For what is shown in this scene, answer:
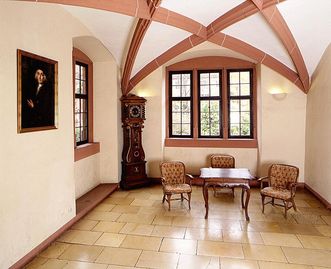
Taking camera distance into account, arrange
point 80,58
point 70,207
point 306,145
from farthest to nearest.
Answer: point 306,145, point 80,58, point 70,207

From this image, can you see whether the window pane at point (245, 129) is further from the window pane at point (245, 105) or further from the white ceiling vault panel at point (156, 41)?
the white ceiling vault panel at point (156, 41)

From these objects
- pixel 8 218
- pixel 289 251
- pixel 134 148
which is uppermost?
pixel 134 148

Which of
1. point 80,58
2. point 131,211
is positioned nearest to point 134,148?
point 131,211

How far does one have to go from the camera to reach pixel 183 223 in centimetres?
410

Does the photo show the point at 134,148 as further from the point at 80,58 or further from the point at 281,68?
the point at 281,68

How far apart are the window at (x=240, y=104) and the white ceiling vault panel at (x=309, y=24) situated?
5.60 feet

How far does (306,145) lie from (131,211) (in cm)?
413

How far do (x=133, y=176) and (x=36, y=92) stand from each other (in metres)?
3.34

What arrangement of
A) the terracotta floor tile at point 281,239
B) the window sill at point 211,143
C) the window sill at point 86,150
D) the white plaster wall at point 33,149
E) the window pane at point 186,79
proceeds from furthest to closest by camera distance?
the window pane at point 186,79 → the window sill at point 211,143 → the window sill at point 86,150 → the terracotta floor tile at point 281,239 → the white plaster wall at point 33,149

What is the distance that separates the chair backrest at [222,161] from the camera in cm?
592

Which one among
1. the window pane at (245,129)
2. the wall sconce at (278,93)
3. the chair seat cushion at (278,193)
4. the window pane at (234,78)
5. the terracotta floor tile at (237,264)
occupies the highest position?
the window pane at (234,78)

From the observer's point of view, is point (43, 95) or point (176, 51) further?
point (176, 51)

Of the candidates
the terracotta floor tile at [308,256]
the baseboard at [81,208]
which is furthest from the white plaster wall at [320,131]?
the baseboard at [81,208]

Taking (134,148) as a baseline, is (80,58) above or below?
above
